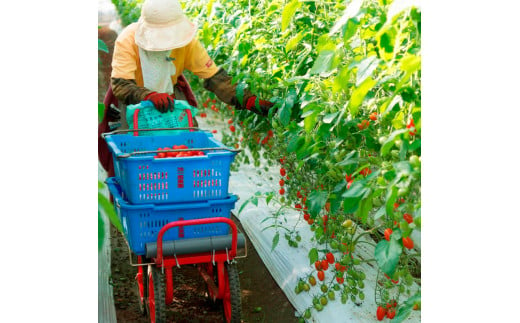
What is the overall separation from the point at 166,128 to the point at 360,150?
102 centimetres

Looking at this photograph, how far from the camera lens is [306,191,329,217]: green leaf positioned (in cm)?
227

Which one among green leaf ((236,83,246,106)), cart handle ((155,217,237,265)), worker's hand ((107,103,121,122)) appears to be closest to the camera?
cart handle ((155,217,237,265))

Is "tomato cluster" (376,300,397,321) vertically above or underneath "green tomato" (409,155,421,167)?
underneath

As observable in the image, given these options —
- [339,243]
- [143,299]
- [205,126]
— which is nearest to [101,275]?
[143,299]

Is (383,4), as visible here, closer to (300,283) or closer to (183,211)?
(183,211)

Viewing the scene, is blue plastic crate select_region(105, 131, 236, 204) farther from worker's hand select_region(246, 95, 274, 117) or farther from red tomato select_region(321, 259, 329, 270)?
worker's hand select_region(246, 95, 274, 117)

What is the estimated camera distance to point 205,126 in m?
5.67

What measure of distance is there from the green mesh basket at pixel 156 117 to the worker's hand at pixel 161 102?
3 cm

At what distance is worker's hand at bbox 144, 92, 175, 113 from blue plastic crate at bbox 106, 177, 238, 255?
501 millimetres

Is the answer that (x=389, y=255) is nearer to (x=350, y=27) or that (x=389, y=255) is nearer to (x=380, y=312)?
(x=350, y=27)

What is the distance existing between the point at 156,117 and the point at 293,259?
0.86 meters

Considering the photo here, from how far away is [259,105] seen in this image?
3.06 m

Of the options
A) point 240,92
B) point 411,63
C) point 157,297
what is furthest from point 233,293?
point 411,63

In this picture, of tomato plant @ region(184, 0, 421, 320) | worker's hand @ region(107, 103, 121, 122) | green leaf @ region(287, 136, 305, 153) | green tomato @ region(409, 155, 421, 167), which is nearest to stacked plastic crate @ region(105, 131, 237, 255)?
green leaf @ region(287, 136, 305, 153)
